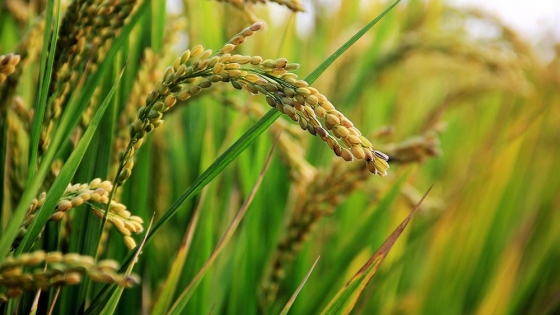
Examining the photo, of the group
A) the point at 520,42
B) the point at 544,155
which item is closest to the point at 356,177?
the point at 520,42

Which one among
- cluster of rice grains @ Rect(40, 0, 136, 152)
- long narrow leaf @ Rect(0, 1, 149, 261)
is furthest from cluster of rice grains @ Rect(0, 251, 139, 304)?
cluster of rice grains @ Rect(40, 0, 136, 152)

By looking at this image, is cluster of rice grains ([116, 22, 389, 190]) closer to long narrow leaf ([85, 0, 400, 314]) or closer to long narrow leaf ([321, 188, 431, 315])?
long narrow leaf ([85, 0, 400, 314])

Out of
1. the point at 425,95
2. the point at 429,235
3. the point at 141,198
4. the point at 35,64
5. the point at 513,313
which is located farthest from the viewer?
the point at 425,95

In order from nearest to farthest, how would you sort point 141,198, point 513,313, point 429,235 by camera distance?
1. point 141,198
2. point 513,313
3. point 429,235

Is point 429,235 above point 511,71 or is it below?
below

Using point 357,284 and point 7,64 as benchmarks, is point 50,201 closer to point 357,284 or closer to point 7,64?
point 7,64

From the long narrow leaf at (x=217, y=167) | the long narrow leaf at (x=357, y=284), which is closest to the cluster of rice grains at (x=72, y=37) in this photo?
the long narrow leaf at (x=217, y=167)

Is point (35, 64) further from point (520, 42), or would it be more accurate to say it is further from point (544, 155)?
point (544, 155)
